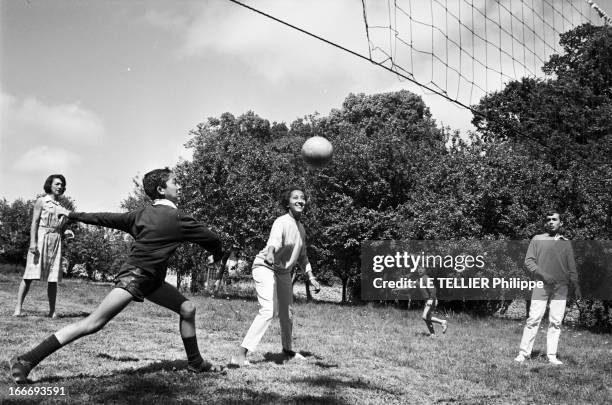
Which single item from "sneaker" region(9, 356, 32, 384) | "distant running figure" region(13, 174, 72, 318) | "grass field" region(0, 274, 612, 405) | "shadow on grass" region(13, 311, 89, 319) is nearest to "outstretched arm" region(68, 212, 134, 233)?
"sneaker" region(9, 356, 32, 384)

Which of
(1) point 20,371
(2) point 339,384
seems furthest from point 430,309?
(1) point 20,371

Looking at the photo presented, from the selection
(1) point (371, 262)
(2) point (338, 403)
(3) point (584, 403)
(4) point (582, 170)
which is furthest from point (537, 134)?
(2) point (338, 403)

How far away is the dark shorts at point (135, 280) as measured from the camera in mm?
4426

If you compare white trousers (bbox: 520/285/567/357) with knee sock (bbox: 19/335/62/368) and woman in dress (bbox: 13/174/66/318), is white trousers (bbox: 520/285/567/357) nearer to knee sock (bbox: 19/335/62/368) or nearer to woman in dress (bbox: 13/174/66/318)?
knee sock (bbox: 19/335/62/368)

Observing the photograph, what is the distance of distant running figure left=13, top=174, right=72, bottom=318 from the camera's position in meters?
7.57

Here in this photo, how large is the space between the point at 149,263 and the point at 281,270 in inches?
69.8

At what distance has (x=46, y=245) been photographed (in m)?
7.86

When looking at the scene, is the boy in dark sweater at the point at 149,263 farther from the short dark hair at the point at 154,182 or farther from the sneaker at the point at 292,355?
the sneaker at the point at 292,355

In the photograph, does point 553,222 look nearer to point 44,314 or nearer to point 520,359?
point 520,359

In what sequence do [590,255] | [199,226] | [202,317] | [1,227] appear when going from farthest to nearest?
[1,227], [590,255], [202,317], [199,226]

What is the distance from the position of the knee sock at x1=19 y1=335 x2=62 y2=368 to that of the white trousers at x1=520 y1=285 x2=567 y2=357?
18.8ft

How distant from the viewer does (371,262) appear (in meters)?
23.2

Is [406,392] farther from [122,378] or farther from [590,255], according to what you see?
[590,255]

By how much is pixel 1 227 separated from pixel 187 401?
4147cm
